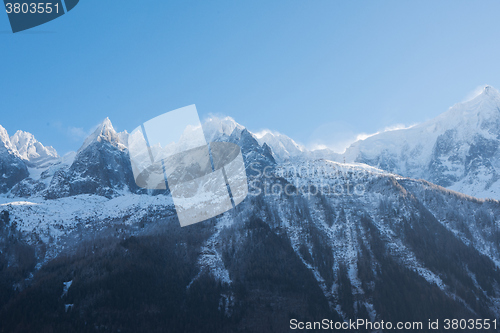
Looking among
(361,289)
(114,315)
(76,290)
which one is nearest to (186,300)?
(114,315)

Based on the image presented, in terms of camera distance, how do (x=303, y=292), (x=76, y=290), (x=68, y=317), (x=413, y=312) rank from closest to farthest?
(x=68, y=317) → (x=76, y=290) → (x=413, y=312) → (x=303, y=292)

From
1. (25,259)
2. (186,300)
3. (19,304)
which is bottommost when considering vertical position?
(186,300)

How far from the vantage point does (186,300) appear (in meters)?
182

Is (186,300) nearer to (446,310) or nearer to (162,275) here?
(162,275)

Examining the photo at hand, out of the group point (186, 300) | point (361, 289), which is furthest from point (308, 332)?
point (186, 300)

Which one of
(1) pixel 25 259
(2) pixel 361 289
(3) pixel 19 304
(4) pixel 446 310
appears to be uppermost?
(1) pixel 25 259

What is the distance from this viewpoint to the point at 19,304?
156 metres

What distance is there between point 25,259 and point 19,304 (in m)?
51.8

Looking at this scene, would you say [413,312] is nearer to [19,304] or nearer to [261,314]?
[261,314]

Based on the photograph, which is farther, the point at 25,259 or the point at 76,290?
the point at 25,259

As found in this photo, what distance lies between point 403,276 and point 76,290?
170 meters

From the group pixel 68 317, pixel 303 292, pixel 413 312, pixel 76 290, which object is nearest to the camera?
pixel 68 317

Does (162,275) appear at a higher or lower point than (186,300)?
higher

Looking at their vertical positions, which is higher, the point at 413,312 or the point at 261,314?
the point at 261,314
